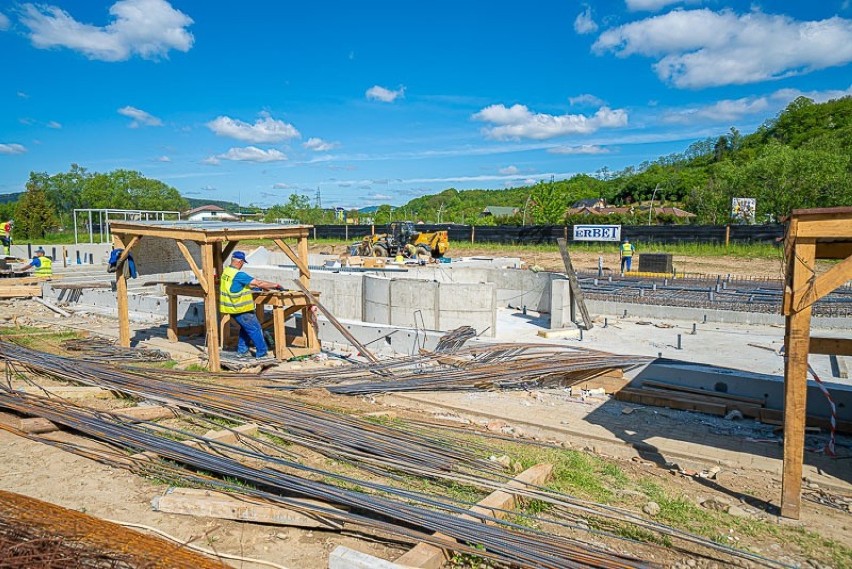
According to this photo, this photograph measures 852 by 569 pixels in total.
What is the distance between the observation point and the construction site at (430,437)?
13.6ft

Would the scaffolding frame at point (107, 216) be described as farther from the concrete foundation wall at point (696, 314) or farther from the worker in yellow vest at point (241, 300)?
the concrete foundation wall at point (696, 314)

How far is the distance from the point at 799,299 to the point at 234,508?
4579 mm

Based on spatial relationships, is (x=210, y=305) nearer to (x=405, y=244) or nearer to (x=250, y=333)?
(x=250, y=333)

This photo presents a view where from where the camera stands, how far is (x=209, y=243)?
29.9 ft

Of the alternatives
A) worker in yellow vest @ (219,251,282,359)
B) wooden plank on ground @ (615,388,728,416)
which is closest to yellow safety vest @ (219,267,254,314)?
worker in yellow vest @ (219,251,282,359)

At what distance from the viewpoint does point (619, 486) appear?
5.33 metres

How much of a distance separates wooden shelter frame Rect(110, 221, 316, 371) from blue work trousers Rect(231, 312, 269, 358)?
412 mm

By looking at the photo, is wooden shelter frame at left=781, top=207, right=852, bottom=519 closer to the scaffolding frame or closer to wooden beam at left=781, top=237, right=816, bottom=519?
wooden beam at left=781, top=237, right=816, bottom=519

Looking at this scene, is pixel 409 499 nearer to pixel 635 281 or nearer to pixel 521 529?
pixel 521 529

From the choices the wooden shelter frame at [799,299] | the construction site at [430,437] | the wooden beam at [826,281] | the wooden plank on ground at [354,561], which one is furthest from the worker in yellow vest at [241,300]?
the wooden beam at [826,281]

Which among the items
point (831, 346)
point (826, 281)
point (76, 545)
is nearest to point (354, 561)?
point (76, 545)

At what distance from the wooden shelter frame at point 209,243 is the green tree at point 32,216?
150 feet

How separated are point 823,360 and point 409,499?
7.82 m

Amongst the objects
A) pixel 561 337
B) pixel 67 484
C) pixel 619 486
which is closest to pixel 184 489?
pixel 67 484
